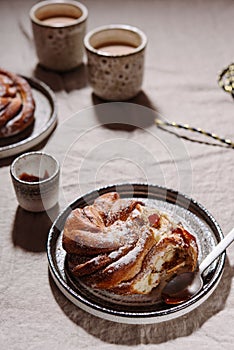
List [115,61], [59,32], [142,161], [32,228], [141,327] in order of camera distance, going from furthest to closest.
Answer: [59,32] < [115,61] < [142,161] < [32,228] < [141,327]

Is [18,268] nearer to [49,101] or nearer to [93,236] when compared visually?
[93,236]

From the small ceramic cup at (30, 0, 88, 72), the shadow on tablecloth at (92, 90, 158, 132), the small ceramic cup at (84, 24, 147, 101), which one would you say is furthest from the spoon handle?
the small ceramic cup at (30, 0, 88, 72)

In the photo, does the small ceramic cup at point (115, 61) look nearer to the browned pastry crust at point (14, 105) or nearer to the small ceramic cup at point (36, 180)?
the browned pastry crust at point (14, 105)

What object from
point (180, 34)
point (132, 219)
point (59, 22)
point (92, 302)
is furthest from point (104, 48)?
point (92, 302)

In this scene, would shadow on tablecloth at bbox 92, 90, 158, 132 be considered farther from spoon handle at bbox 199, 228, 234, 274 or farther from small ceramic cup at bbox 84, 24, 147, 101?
spoon handle at bbox 199, 228, 234, 274

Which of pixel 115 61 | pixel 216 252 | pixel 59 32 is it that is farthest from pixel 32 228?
pixel 59 32

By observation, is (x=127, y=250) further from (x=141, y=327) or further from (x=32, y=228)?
(x=32, y=228)

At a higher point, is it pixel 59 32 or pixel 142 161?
pixel 59 32
